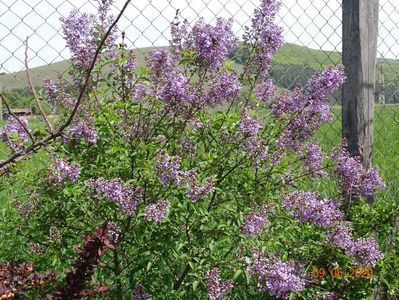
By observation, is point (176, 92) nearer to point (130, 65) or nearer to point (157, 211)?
point (130, 65)

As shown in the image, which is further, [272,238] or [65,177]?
[272,238]

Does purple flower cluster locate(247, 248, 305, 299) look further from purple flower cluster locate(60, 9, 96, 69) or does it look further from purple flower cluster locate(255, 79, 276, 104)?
purple flower cluster locate(60, 9, 96, 69)

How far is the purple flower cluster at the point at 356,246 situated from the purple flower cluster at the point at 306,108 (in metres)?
0.46

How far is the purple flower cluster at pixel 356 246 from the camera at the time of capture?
2.85m

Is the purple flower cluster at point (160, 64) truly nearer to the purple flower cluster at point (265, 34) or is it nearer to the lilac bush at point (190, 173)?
the lilac bush at point (190, 173)

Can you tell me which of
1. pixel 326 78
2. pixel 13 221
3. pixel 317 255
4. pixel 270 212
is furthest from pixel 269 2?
pixel 13 221

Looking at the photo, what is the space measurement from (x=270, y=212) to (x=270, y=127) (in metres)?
0.49

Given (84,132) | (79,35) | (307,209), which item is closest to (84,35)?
(79,35)

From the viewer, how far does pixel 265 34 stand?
2971 mm

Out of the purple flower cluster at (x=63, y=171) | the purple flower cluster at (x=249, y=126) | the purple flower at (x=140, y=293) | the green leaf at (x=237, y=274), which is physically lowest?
the purple flower at (x=140, y=293)

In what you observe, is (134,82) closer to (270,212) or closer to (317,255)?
(270,212)

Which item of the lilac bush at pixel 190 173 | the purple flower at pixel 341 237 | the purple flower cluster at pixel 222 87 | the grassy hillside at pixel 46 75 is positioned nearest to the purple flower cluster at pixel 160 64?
the lilac bush at pixel 190 173

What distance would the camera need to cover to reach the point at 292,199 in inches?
107

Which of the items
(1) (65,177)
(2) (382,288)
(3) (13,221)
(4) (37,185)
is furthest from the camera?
(2) (382,288)
